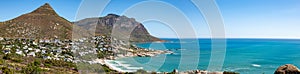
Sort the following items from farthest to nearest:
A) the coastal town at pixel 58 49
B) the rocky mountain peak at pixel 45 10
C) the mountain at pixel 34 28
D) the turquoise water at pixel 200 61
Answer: the rocky mountain peak at pixel 45 10 → the mountain at pixel 34 28 → the coastal town at pixel 58 49 → the turquoise water at pixel 200 61

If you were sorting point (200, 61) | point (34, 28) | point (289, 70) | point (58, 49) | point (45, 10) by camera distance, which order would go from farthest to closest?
point (45, 10) < point (34, 28) < point (200, 61) < point (58, 49) < point (289, 70)

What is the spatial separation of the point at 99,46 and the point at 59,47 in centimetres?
766

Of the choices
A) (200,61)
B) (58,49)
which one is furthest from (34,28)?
(200,61)

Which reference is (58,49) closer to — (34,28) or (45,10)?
(34,28)

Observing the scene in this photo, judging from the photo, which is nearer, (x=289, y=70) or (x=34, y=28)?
(x=289, y=70)

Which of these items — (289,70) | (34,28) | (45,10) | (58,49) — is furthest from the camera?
(45,10)

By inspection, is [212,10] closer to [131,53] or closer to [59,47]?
[59,47]

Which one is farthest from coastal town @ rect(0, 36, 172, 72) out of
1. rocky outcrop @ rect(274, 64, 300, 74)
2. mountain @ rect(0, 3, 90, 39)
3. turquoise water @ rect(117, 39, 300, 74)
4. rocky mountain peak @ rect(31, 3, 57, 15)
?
rocky mountain peak @ rect(31, 3, 57, 15)

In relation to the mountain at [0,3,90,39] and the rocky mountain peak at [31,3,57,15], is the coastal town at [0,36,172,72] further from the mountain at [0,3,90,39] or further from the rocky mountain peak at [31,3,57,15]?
the rocky mountain peak at [31,3,57,15]

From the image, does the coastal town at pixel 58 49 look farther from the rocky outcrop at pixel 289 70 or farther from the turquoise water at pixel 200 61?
the rocky outcrop at pixel 289 70

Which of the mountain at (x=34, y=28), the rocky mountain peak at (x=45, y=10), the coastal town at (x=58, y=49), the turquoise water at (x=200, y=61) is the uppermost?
the rocky mountain peak at (x=45, y=10)

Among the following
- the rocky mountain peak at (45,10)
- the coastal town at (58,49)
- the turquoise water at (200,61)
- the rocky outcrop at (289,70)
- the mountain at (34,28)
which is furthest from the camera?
the rocky mountain peak at (45,10)

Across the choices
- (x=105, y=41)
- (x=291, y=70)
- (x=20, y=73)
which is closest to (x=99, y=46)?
(x=105, y=41)

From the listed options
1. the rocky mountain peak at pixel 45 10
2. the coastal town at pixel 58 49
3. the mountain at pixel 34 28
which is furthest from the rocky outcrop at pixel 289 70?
the rocky mountain peak at pixel 45 10
